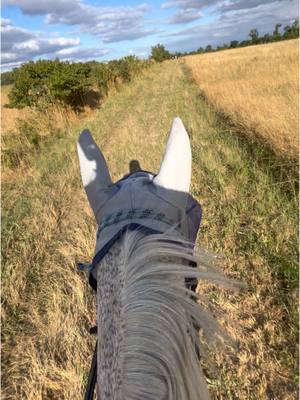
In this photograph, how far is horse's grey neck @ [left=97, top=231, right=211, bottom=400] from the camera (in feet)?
2.00

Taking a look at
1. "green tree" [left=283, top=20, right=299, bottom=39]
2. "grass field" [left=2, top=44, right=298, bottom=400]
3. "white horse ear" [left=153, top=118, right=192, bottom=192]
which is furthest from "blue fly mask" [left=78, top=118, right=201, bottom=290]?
"green tree" [left=283, top=20, right=299, bottom=39]

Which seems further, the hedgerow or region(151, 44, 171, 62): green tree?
region(151, 44, 171, 62): green tree

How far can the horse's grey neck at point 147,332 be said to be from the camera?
61cm

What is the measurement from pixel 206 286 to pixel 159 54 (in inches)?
1238

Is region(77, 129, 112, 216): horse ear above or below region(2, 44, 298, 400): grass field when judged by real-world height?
above

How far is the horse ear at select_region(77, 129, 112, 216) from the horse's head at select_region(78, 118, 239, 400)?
0.40 ft

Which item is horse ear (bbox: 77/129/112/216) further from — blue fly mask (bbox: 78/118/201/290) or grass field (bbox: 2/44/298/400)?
grass field (bbox: 2/44/298/400)

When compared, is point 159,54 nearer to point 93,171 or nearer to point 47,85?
point 47,85

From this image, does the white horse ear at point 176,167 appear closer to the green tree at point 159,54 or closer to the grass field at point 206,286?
the grass field at point 206,286

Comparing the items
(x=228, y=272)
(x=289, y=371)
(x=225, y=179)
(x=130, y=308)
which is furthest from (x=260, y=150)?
(x=130, y=308)

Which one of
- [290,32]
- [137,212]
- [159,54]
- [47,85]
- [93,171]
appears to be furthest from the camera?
[290,32]

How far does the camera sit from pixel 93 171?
3.54ft

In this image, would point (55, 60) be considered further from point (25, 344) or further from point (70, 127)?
point (25, 344)

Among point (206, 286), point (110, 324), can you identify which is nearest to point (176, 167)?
point (110, 324)
